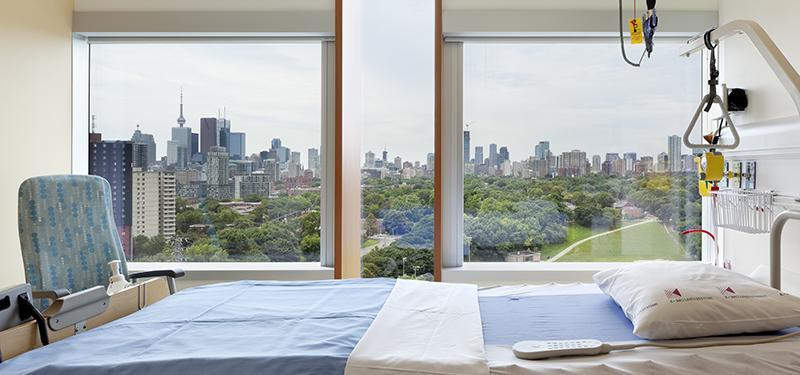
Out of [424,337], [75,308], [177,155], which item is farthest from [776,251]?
[177,155]

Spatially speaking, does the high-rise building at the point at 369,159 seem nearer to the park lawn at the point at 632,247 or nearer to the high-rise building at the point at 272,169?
the high-rise building at the point at 272,169

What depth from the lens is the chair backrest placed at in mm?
1960

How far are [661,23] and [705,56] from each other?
0.31 meters

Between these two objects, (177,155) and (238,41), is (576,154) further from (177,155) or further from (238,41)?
(177,155)

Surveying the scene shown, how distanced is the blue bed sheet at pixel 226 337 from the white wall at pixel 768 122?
5.19 feet

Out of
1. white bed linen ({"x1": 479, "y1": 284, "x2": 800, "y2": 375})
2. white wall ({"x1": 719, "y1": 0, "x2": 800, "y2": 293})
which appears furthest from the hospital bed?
white wall ({"x1": 719, "y1": 0, "x2": 800, "y2": 293})

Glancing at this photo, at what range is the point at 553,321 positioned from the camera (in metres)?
1.67

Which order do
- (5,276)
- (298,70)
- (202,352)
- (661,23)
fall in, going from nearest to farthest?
1. (202,352)
2. (5,276)
3. (661,23)
4. (298,70)

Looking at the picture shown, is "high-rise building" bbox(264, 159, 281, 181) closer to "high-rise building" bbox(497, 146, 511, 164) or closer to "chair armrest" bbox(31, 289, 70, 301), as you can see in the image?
"high-rise building" bbox(497, 146, 511, 164)

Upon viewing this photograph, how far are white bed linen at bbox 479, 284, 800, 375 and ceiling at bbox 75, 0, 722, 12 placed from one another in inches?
77.9

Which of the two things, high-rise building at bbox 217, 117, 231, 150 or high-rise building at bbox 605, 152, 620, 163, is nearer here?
high-rise building at bbox 605, 152, 620, 163

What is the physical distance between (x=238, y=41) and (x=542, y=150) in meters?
1.77

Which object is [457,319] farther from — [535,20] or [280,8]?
[280,8]

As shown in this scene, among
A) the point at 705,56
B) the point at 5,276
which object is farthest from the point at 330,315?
the point at 705,56
